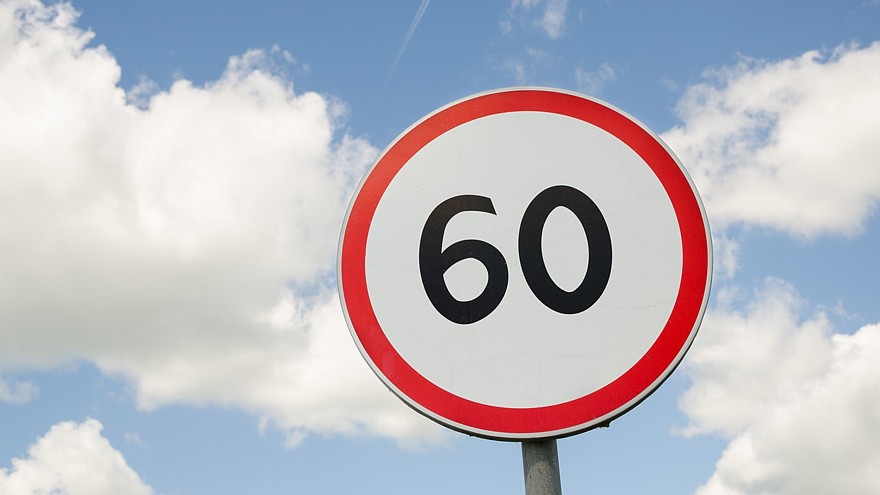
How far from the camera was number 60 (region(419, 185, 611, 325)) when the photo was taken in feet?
6.20

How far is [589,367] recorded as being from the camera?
1817 millimetres

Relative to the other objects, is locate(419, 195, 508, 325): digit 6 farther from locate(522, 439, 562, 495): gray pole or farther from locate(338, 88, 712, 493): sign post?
locate(522, 439, 562, 495): gray pole

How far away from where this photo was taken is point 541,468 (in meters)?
1.77

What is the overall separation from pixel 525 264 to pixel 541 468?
0.45 m

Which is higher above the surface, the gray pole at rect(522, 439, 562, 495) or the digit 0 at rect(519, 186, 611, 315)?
the digit 0 at rect(519, 186, 611, 315)

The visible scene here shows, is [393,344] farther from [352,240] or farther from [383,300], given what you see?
[352,240]

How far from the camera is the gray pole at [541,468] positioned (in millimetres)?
1753

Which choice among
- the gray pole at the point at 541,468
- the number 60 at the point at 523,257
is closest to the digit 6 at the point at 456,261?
the number 60 at the point at 523,257

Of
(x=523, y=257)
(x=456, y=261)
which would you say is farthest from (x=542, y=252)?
(x=456, y=261)

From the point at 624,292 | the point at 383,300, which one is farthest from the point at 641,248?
the point at 383,300

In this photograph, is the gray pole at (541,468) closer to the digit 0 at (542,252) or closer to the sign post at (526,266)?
the sign post at (526,266)

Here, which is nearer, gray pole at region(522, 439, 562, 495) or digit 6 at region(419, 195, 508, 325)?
gray pole at region(522, 439, 562, 495)

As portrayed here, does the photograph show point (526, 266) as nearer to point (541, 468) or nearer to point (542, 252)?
point (542, 252)

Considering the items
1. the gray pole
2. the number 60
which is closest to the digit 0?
the number 60
